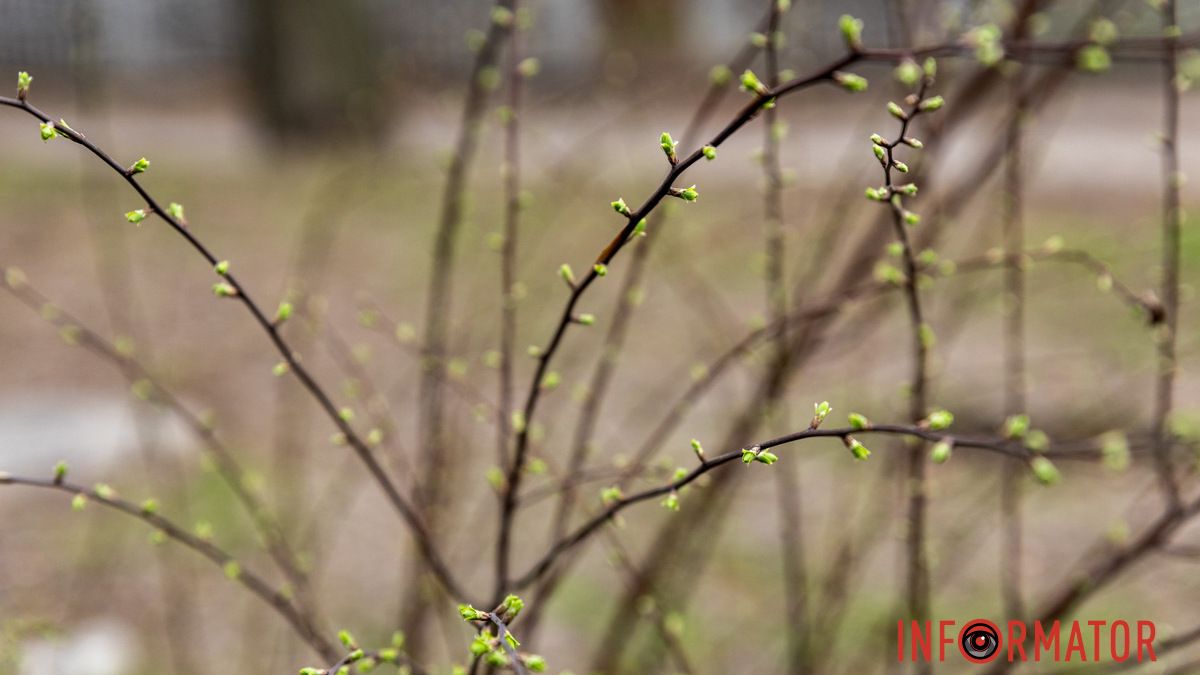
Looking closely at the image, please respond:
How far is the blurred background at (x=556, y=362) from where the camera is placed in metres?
2.04

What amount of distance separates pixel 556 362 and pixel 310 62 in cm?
558

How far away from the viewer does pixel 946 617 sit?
2805 millimetres

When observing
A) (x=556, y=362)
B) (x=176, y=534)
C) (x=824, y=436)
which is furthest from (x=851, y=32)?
(x=556, y=362)

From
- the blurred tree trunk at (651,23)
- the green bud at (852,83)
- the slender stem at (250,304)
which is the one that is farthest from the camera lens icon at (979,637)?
the blurred tree trunk at (651,23)

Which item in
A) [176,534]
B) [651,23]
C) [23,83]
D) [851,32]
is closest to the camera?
[23,83]

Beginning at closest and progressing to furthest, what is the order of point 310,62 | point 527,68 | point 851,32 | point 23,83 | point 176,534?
point 23,83 < point 851,32 < point 176,534 < point 527,68 < point 310,62

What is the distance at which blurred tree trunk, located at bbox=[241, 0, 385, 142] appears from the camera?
29.1 ft

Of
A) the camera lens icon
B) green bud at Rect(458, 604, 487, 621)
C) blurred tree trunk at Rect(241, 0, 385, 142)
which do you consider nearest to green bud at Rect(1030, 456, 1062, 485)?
green bud at Rect(458, 604, 487, 621)

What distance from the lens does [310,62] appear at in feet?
29.5

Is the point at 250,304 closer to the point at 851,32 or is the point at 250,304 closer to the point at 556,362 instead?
the point at 851,32

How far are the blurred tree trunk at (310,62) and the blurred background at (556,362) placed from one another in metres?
0.02

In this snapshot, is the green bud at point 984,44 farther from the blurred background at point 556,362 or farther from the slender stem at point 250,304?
the slender stem at point 250,304

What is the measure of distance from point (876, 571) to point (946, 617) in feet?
1.03

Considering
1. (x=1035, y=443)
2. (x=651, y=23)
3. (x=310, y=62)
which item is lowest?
(x=1035, y=443)
